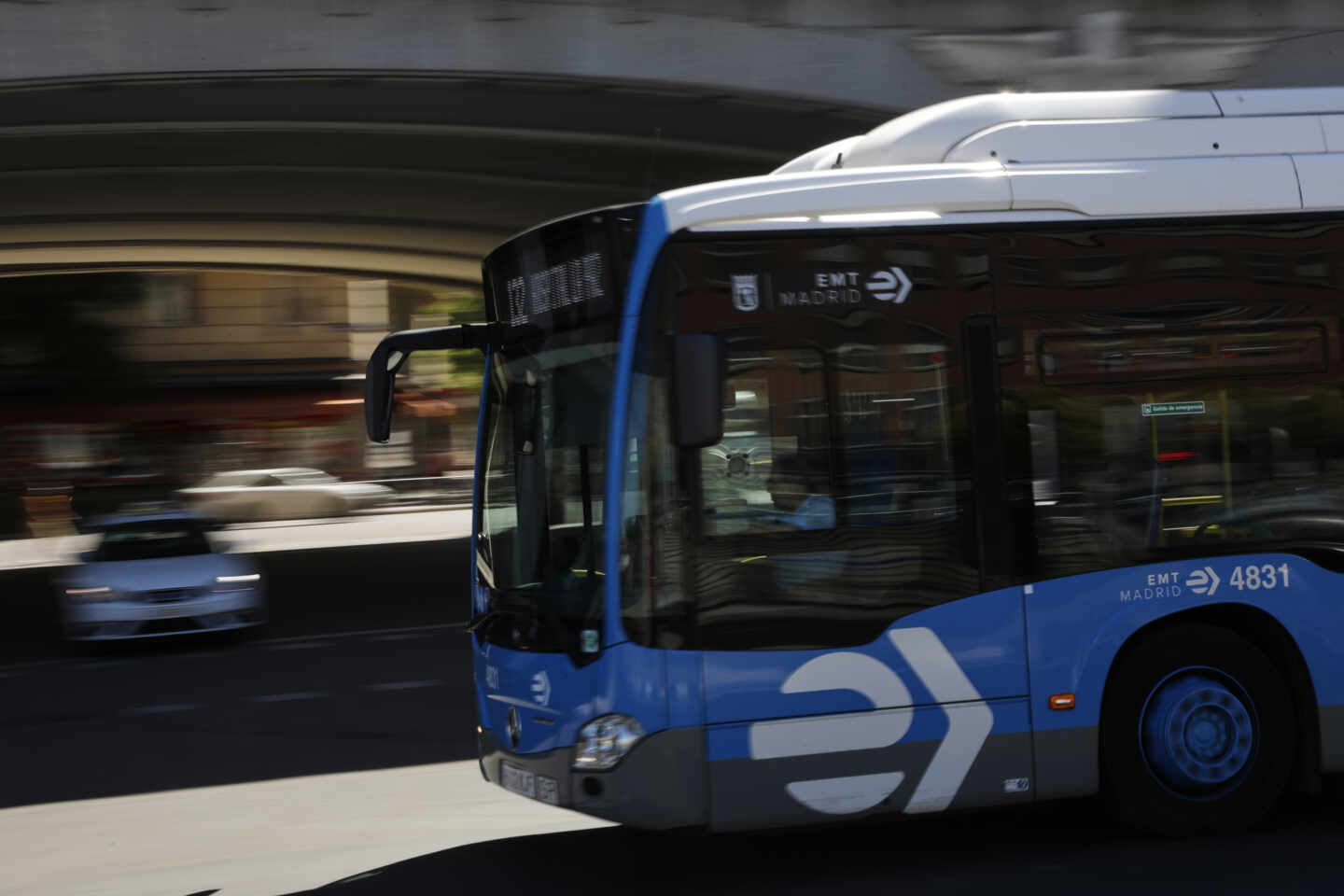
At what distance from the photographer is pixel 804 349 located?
19.8 feet

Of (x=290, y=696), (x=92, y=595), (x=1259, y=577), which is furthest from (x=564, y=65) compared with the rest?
(x=1259, y=577)

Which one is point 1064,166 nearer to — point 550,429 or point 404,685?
point 550,429

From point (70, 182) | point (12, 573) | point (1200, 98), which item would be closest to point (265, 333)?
point (12, 573)

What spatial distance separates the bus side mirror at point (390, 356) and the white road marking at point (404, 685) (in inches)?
232

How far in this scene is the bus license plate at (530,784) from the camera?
235 inches

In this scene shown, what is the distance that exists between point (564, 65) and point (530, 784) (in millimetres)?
10210

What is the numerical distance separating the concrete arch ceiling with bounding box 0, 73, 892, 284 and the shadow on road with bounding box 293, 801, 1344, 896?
508cm

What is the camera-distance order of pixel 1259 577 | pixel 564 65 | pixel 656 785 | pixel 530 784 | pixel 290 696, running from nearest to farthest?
pixel 656 785, pixel 530 784, pixel 1259 577, pixel 290 696, pixel 564 65

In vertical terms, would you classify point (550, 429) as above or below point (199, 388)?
below

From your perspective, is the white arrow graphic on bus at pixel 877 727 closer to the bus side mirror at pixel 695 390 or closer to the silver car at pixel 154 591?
the bus side mirror at pixel 695 390

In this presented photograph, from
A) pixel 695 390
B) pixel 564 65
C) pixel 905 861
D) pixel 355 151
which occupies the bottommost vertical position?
pixel 905 861

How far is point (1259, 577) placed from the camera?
6430mm

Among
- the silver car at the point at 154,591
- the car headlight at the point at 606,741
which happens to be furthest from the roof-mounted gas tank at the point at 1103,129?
the silver car at the point at 154,591

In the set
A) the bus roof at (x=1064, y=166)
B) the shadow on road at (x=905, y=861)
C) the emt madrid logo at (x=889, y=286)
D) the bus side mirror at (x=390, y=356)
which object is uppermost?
the bus roof at (x=1064, y=166)
